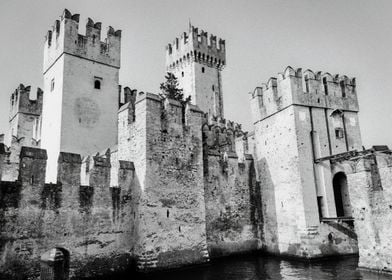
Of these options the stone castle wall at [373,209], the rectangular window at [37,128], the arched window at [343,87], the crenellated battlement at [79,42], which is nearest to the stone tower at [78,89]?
the crenellated battlement at [79,42]

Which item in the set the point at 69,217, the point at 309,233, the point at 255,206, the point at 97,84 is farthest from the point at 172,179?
the point at 97,84

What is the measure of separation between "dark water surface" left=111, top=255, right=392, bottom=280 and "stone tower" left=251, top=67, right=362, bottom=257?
121 centimetres

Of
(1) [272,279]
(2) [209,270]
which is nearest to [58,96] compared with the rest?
(2) [209,270]

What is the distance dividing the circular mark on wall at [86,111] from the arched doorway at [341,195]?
1439 cm

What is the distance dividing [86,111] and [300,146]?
12551 mm

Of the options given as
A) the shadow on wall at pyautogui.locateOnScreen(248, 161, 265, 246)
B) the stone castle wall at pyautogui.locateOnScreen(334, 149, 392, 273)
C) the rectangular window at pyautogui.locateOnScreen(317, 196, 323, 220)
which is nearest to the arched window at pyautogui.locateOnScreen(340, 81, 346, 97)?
the stone castle wall at pyautogui.locateOnScreen(334, 149, 392, 273)

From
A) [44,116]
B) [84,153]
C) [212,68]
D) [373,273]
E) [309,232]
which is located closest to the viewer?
[373,273]

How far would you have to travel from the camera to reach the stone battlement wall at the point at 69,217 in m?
11.4

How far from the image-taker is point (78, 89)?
2050cm

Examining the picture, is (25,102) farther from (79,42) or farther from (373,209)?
(373,209)

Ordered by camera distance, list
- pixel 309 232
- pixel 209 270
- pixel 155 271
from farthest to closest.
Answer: pixel 309 232 → pixel 209 270 → pixel 155 271

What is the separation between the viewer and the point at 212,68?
148 feet

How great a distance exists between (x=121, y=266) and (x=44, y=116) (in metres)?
12.3

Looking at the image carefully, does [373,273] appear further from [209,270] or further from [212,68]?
[212,68]
